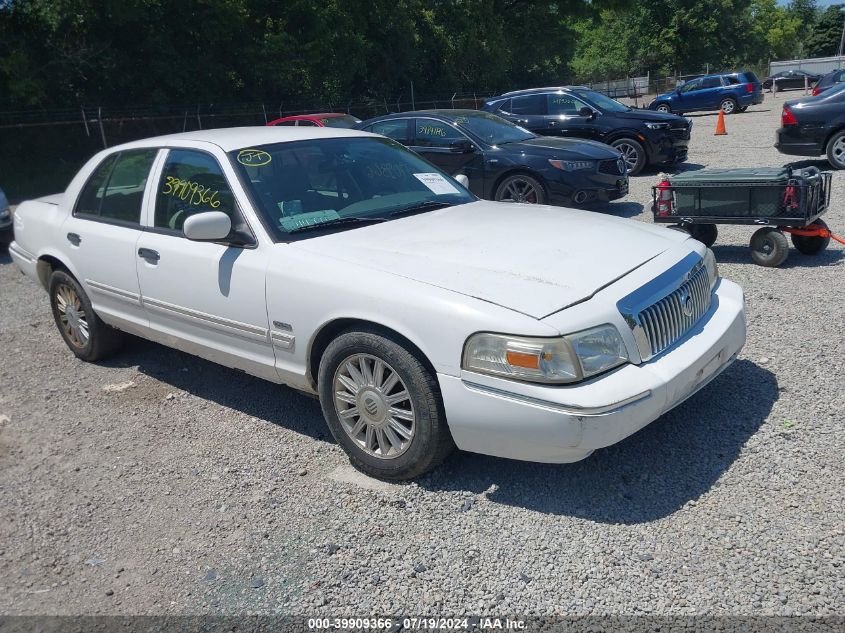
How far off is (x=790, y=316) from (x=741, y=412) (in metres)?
1.85

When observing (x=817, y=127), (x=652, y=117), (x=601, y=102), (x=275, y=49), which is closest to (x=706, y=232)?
(x=817, y=127)

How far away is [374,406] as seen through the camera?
3.67m

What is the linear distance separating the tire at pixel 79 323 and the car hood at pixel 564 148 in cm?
592

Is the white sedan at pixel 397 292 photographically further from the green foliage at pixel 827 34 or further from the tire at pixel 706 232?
the green foliage at pixel 827 34

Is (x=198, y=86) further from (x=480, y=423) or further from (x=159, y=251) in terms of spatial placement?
(x=480, y=423)

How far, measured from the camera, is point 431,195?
4891 millimetres

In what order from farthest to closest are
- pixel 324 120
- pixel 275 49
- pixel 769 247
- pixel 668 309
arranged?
pixel 275 49, pixel 324 120, pixel 769 247, pixel 668 309

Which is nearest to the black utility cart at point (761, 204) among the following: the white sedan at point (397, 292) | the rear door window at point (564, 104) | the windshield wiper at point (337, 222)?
the white sedan at point (397, 292)

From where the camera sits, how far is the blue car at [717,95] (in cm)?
3075

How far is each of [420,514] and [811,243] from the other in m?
5.40

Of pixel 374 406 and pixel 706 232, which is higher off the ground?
pixel 374 406

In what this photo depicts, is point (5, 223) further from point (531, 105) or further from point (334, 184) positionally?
point (531, 105)

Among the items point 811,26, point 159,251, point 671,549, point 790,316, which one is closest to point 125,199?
point 159,251

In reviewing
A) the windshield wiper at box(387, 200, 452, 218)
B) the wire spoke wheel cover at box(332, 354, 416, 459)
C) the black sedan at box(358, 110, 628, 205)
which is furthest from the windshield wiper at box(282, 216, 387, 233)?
the black sedan at box(358, 110, 628, 205)
